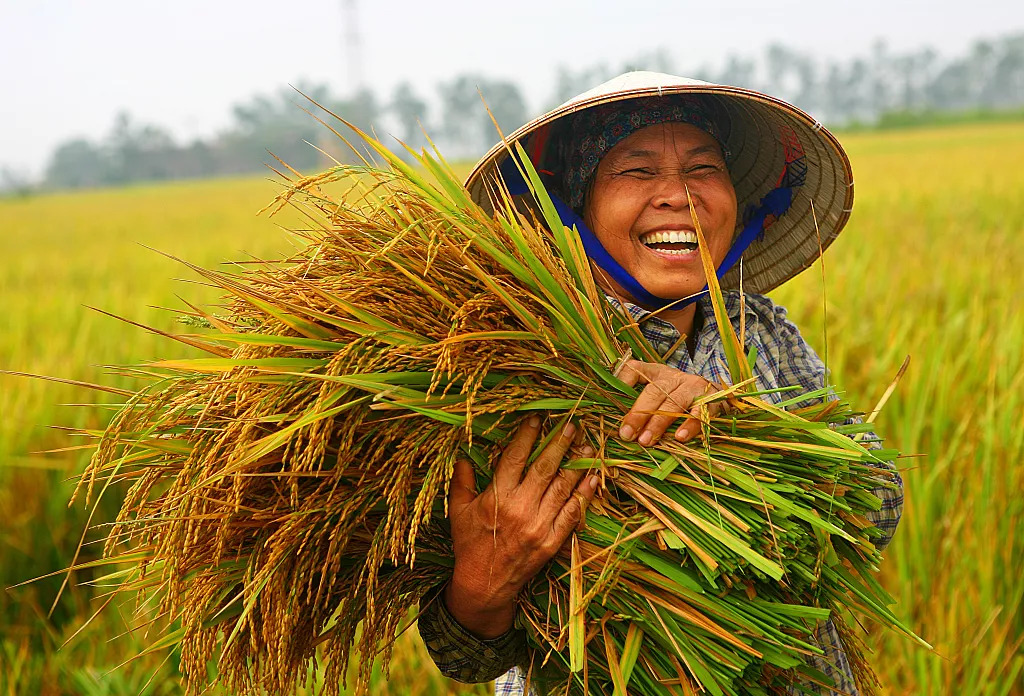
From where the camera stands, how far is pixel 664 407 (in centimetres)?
113

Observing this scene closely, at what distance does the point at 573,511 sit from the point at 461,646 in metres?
0.35

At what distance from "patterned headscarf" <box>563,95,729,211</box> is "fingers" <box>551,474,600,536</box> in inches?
25.4

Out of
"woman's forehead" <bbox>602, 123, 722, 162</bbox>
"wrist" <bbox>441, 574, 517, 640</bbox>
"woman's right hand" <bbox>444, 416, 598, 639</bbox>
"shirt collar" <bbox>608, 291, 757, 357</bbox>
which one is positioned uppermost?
"woman's forehead" <bbox>602, 123, 722, 162</bbox>

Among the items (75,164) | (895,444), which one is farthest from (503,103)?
(895,444)

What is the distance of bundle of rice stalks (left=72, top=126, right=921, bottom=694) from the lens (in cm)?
106

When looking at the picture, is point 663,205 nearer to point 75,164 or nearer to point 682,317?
point 682,317

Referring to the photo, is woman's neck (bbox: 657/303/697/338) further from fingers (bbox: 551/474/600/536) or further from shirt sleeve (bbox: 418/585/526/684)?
shirt sleeve (bbox: 418/585/526/684)

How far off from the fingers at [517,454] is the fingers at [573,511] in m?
0.08

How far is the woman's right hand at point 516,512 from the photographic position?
1146 millimetres

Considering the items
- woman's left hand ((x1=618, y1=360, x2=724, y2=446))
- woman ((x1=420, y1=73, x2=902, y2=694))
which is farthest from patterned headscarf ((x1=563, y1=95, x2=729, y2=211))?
woman's left hand ((x1=618, y1=360, x2=724, y2=446))

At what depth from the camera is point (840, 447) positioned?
44.8 inches

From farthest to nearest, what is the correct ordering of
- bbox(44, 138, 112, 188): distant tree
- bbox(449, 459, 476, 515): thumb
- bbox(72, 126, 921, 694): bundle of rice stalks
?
bbox(44, 138, 112, 188): distant tree, bbox(449, 459, 476, 515): thumb, bbox(72, 126, 921, 694): bundle of rice stalks

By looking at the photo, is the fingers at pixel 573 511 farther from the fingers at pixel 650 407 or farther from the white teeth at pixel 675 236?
the white teeth at pixel 675 236

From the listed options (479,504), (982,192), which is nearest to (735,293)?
(479,504)
